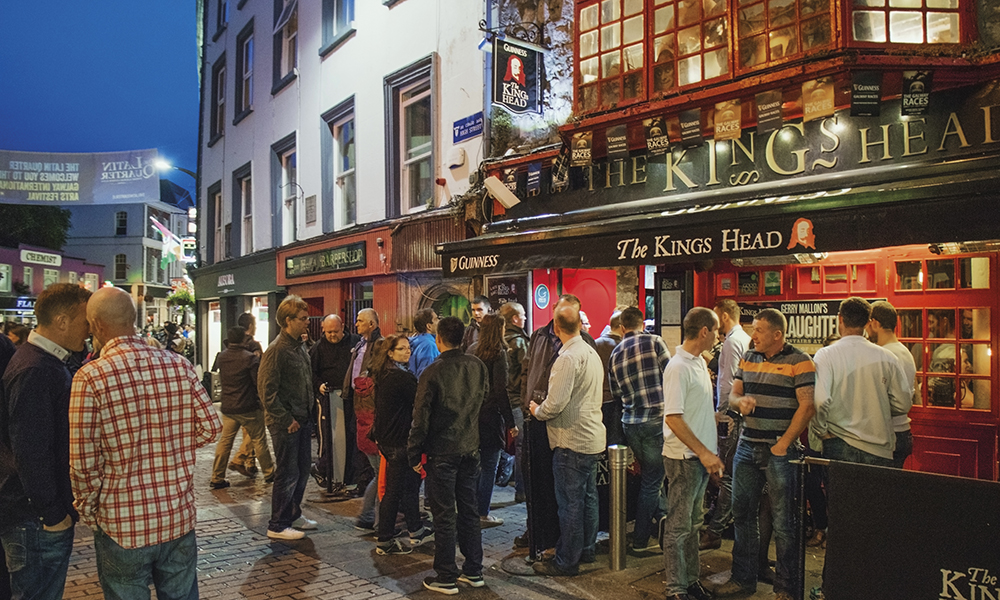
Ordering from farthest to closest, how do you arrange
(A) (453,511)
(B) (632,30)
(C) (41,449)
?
(B) (632,30) < (A) (453,511) < (C) (41,449)

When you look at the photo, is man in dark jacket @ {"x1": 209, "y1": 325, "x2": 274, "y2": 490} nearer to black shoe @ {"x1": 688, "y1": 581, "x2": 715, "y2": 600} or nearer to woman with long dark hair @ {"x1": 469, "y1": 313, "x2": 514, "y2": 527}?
woman with long dark hair @ {"x1": 469, "y1": 313, "x2": 514, "y2": 527}

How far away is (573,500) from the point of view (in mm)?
5199

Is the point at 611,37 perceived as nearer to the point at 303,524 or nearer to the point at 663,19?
the point at 663,19

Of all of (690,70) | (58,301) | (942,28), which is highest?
(690,70)

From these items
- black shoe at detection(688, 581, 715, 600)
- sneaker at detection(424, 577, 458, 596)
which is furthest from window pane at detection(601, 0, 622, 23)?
sneaker at detection(424, 577, 458, 596)

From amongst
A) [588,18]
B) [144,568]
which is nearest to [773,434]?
[144,568]

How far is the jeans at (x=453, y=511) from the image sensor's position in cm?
504

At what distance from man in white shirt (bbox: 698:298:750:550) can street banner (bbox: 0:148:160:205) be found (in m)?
17.8

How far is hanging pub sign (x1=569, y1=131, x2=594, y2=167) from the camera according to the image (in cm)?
816

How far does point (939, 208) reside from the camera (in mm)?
4535

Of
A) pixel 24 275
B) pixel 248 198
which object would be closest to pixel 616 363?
pixel 248 198

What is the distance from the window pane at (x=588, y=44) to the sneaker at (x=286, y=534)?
618cm

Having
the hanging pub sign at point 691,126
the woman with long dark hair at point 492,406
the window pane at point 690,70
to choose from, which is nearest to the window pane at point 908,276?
the hanging pub sign at point 691,126

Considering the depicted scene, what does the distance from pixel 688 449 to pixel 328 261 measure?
10293 millimetres
